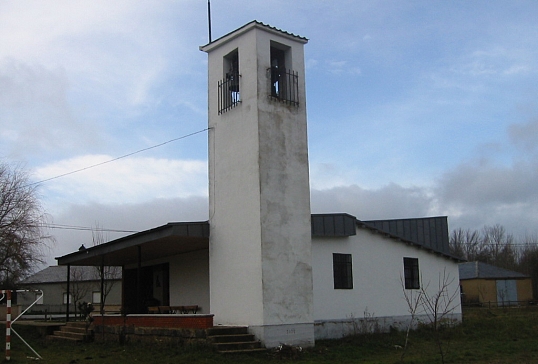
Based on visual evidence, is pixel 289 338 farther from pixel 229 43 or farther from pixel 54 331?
pixel 54 331

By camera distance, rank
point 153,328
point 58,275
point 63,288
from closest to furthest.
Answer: point 153,328
point 63,288
point 58,275

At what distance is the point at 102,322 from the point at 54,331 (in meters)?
4.32

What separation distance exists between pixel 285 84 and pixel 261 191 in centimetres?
366

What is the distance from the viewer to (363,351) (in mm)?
16859

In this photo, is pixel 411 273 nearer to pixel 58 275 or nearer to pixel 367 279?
pixel 367 279

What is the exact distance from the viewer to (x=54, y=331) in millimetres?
23141

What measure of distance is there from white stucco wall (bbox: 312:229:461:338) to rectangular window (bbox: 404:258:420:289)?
0.63 feet

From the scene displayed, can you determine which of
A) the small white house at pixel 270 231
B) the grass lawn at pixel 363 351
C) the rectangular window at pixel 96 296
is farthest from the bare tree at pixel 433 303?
the rectangular window at pixel 96 296

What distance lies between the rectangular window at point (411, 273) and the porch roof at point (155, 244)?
A: 297 inches

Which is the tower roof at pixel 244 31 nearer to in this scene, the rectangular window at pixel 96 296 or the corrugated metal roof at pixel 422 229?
the corrugated metal roof at pixel 422 229

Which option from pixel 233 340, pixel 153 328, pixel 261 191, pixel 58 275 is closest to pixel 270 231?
pixel 261 191

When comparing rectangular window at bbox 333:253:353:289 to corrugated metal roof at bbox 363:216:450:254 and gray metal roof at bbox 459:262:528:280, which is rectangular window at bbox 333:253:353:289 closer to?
corrugated metal roof at bbox 363:216:450:254

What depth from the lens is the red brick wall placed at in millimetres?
15797

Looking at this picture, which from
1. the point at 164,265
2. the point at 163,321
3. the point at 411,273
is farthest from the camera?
the point at 164,265
